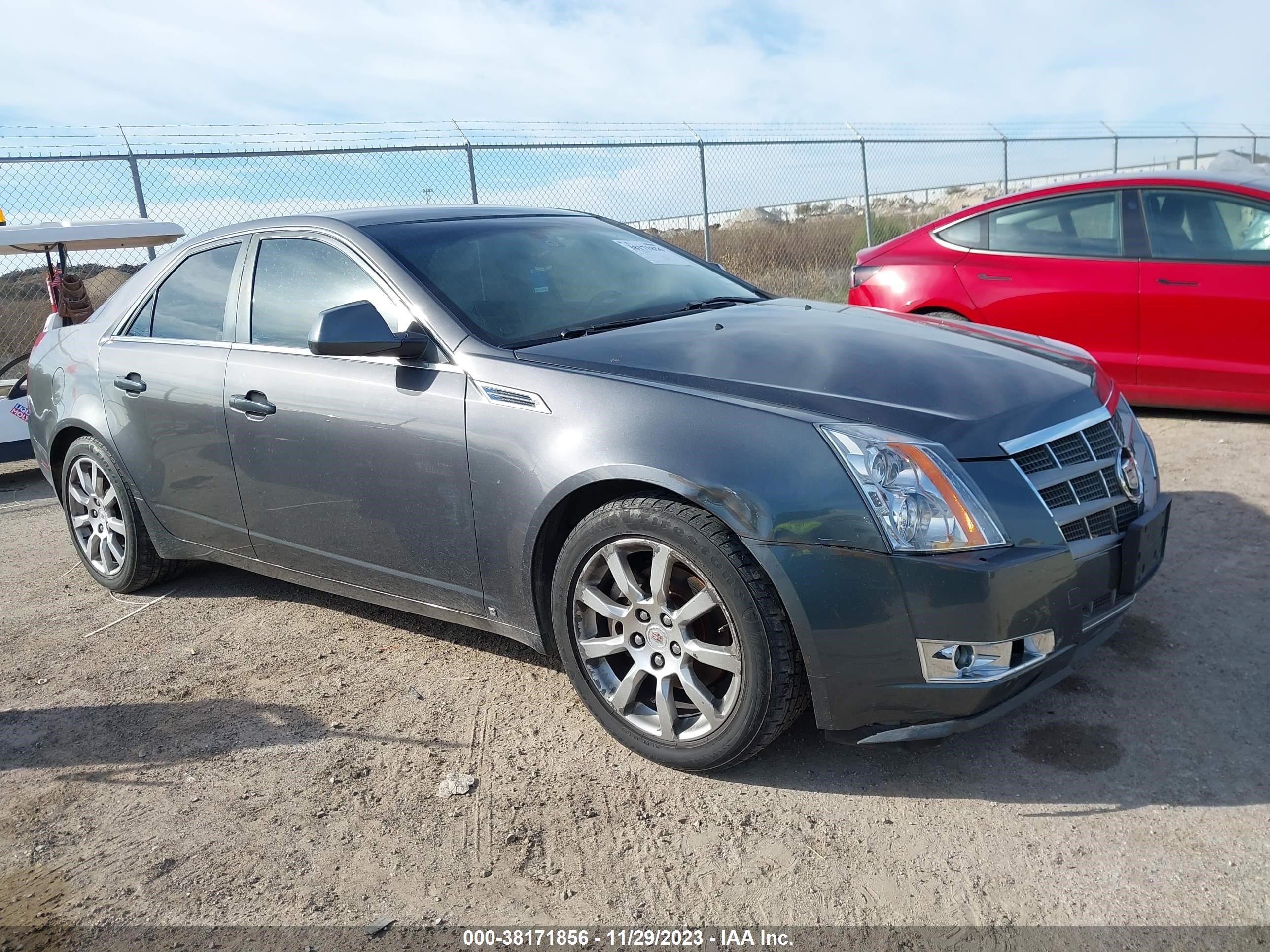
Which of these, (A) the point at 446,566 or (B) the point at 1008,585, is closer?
(B) the point at 1008,585

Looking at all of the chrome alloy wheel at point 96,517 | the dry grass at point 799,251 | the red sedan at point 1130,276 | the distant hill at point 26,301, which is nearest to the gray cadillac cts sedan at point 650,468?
the chrome alloy wheel at point 96,517

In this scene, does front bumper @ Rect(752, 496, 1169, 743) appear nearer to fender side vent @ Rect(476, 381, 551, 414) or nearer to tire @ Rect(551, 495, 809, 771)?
tire @ Rect(551, 495, 809, 771)

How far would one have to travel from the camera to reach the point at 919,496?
102 inches

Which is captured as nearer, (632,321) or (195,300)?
(632,321)

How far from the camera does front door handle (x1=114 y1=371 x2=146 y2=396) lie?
4.42 meters

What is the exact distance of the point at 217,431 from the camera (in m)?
4.05

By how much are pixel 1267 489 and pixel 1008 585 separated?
3.20 meters

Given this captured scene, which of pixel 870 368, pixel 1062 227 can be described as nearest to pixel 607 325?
pixel 870 368

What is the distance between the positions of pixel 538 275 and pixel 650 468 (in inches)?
49.4

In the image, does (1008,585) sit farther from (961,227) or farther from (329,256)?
(961,227)

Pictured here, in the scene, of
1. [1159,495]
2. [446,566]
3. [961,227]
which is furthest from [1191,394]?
[446,566]

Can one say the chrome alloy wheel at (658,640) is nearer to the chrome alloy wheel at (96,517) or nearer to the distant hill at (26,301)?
the chrome alloy wheel at (96,517)

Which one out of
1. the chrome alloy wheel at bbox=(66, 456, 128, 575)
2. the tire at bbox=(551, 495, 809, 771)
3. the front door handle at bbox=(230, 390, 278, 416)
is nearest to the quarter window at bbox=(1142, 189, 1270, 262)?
the tire at bbox=(551, 495, 809, 771)

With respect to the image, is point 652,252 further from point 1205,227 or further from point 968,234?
point 1205,227
